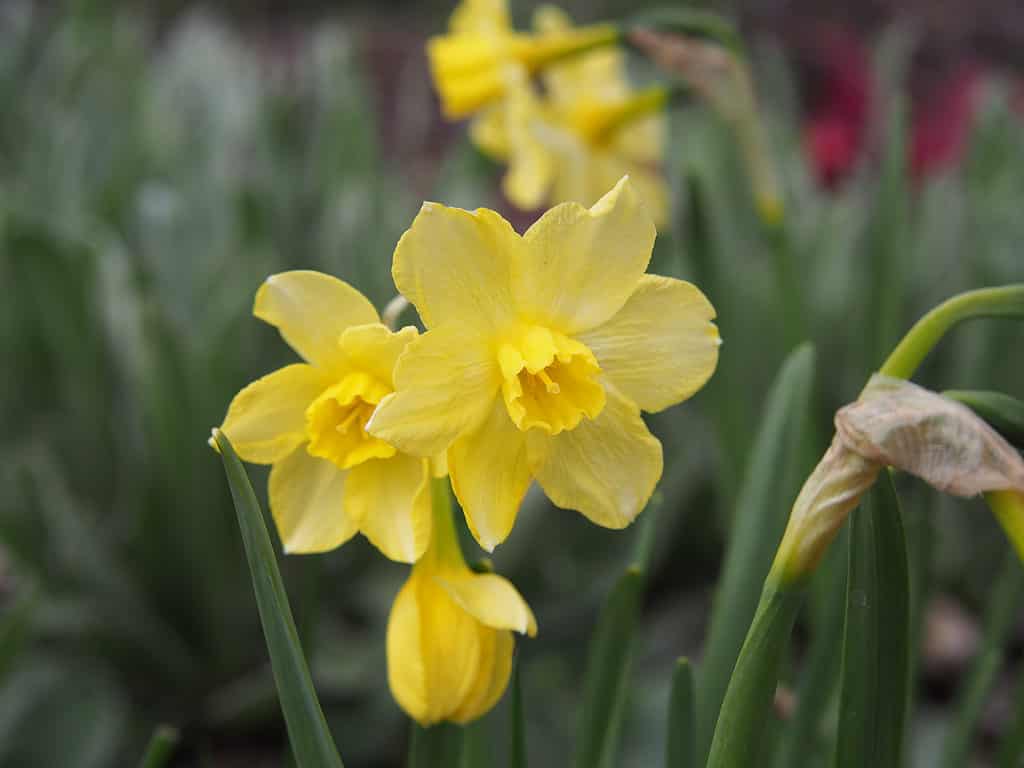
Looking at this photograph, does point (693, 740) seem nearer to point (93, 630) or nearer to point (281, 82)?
point (93, 630)

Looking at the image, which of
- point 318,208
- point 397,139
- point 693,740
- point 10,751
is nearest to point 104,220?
point 318,208

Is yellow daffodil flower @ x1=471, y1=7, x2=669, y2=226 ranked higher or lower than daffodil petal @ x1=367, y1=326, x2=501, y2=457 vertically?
higher

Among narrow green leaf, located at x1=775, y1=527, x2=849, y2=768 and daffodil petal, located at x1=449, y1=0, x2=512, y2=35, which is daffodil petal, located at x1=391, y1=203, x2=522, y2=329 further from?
daffodil petal, located at x1=449, y1=0, x2=512, y2=35

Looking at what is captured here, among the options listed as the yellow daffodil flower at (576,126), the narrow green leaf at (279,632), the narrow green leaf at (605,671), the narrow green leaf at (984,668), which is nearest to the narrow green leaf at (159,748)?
the narrow green leaf at (279,632)

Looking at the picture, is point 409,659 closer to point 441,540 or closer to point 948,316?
point 441,540

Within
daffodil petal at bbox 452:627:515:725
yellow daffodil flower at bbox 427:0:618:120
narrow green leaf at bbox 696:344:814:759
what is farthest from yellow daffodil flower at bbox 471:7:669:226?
daffodil petal at bbox 452:627:515:725

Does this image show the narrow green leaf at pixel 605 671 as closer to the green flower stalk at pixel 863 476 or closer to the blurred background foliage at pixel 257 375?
the green flower stalk at pixel 863 476

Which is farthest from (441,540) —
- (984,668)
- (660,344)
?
(984,668)
